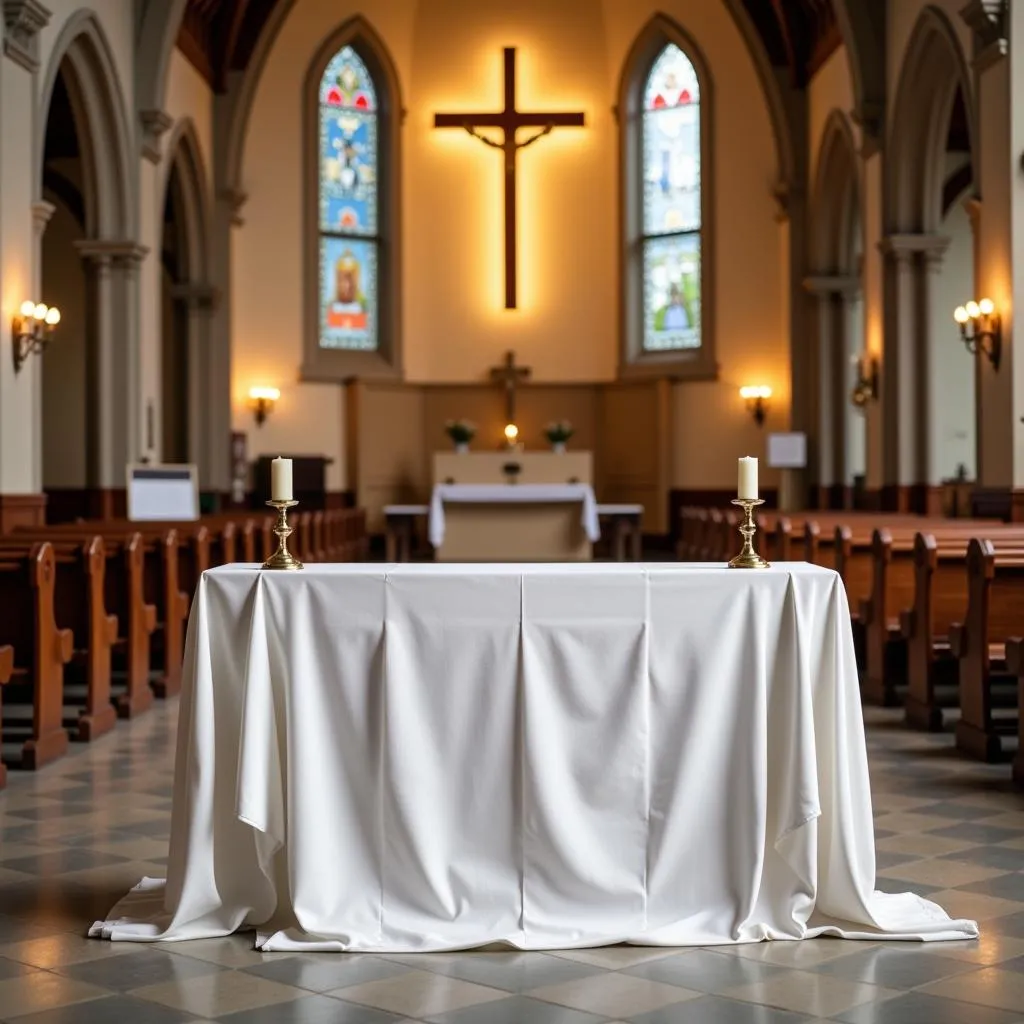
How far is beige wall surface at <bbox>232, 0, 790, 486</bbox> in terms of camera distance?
60.5 feet

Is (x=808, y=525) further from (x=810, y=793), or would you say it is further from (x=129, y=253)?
(x=129, y=253)

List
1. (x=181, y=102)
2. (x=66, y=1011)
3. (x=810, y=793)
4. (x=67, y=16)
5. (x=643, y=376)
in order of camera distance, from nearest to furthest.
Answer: (x=66, y=1011) < (x=810, y=793) < (x=67, y=16) < (x=181, y=102) < (x=643, y=376)

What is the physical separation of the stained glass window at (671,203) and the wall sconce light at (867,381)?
433 centimetres

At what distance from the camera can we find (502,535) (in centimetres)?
1642

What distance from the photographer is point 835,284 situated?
55.8ft

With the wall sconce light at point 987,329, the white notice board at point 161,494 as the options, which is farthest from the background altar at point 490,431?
the wall sconce light at point 987,329

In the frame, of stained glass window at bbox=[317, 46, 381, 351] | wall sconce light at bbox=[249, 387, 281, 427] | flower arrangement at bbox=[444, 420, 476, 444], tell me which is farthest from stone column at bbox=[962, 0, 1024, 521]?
stained glass window at bbox=[317, 46, 381, 351]

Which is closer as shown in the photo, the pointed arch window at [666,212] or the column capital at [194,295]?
the column capital at [194,295]

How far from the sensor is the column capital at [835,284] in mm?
16984

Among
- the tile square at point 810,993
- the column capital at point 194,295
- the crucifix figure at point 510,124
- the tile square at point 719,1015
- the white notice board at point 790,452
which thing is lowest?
the tile square at point 810,993

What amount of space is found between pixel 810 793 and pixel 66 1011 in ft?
5.78

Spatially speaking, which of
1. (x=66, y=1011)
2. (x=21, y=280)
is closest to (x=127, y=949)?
(x=66, y=1011)

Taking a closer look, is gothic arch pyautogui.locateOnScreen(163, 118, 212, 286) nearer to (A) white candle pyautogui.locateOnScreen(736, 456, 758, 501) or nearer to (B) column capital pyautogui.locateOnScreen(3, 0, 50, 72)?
(B) column capital pyautogui.locateOnScreen(3, 0, 50, 72)

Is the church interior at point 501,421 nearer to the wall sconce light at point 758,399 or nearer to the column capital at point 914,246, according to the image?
the column capital at point 914,246
